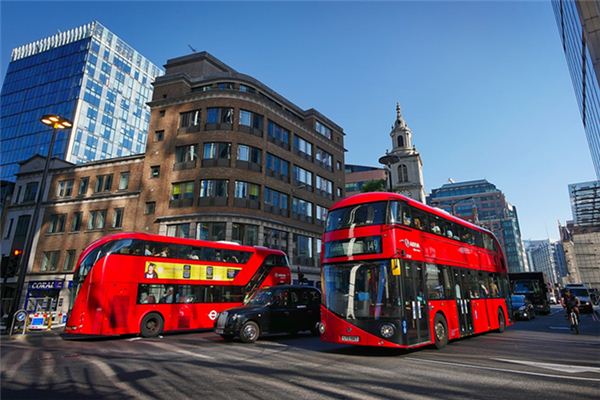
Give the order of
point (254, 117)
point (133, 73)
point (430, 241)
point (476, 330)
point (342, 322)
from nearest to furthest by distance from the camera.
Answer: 1. point (342, 322)
2. point (430, 241)
3. point (476, 330)
4. point (254, 117)
5. point (133, 73)

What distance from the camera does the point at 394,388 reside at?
5.70m

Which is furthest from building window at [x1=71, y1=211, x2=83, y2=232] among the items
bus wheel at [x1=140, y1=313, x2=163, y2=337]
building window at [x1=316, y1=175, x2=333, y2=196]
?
building window at [x1=316, y1=175, x2=333, y2=196]

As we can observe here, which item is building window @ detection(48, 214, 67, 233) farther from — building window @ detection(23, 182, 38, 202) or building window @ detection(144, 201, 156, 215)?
building window @ detection(144, 201, 156, 215)

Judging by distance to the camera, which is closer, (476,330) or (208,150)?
(476,330)

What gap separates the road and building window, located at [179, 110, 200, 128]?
24.8 metres

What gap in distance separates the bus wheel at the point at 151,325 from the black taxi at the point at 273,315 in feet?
13.8

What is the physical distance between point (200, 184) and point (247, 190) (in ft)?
13.4

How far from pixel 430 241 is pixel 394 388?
6326 mm

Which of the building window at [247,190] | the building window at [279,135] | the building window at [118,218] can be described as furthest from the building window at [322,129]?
the building window at [118,218]

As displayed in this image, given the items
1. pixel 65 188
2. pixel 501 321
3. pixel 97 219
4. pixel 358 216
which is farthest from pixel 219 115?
pixel 501 321

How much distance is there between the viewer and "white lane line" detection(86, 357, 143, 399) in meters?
5.59

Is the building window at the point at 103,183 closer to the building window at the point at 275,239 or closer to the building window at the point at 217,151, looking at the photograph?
the building window at the point at 217,151

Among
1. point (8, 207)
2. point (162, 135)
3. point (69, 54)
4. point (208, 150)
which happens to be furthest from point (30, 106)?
point (208, 150)

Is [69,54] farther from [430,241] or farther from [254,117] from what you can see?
[430,241]
